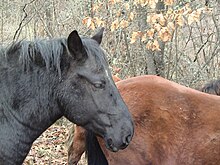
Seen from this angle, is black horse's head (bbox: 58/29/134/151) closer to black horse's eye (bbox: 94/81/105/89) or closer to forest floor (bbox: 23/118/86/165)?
black horse's eye (bbox: 94/81/105/89)

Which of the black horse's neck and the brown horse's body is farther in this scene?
the brown horse's body

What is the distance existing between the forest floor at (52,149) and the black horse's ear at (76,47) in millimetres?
3435

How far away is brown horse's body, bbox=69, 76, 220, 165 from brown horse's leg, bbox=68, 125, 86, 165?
0.42 meters

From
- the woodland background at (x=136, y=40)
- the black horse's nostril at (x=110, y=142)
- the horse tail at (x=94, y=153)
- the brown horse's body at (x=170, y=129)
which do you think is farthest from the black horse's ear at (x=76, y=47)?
the woodland background at (x=136, y=40)

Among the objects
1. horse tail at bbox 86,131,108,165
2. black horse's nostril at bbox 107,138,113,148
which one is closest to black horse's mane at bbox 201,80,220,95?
horse tail at bbox 86,131,108,165

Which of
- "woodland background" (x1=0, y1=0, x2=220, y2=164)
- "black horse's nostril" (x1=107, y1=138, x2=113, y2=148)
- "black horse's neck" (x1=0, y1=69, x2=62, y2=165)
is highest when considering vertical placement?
"black horse's neck" (x1=0, y1=69, x2=62, y2=165)

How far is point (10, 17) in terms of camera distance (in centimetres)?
1165

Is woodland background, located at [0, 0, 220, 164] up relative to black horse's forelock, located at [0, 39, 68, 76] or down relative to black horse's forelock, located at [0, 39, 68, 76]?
down

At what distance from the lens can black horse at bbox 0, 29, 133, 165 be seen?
142 inches

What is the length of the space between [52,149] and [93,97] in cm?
480

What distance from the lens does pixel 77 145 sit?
5.41 metres

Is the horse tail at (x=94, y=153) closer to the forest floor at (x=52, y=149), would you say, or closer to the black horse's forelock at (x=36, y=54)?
the black horse's forelock at (x=36, y=54)

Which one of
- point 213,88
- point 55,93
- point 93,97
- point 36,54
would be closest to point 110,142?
point 93,97

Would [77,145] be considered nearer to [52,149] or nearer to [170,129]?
[170,129]
